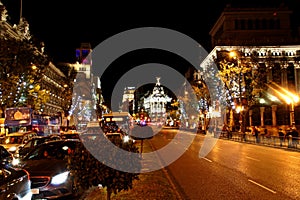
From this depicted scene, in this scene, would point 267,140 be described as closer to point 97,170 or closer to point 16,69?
point 16,69

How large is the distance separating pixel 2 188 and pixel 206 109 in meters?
58.2

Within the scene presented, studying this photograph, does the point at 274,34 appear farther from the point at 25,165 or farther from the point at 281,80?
the point at 25,165

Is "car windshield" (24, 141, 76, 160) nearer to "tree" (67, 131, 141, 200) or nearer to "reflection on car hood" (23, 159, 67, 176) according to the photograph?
"reflection on car hood" (23, 159, 67, 176)

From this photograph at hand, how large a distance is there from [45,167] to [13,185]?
10.6ft

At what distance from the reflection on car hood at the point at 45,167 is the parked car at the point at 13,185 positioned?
6.49 feet

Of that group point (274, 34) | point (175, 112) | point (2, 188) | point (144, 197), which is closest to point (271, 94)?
point (274, 34)

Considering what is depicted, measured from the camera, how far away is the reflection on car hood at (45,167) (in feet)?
31.4

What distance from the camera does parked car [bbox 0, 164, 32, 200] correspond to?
20.8ft

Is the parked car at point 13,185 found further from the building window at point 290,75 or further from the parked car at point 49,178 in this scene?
the building window at point 290,75

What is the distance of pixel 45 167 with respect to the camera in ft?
32.6

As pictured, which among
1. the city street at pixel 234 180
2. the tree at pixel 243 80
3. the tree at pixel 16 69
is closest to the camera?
the city street at pixel 234 180

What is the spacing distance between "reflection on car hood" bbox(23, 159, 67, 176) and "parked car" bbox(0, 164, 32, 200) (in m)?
1.98

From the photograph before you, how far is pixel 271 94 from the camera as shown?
64.8 m

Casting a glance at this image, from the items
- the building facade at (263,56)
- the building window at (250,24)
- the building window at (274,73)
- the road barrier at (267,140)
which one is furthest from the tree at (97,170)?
the building window at (250,24)
